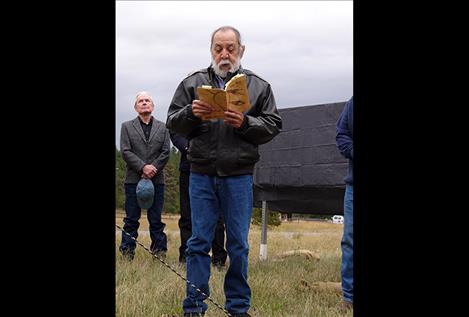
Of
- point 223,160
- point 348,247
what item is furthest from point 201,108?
point 348,247

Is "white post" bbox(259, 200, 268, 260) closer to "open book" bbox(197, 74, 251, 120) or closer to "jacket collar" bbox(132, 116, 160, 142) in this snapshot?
"jacket collar" bbox(132, 116, 160, 142)

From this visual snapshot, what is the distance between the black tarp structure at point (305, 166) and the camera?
219 inches

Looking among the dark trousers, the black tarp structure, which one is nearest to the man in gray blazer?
the dark trousers

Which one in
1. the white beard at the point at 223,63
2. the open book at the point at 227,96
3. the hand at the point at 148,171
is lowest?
the hand at the point at 148,171

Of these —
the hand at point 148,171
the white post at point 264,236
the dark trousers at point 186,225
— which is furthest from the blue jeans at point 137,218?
the white post at point 264,236

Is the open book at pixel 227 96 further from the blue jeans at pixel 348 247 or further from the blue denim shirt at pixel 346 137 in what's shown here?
the blue jeans at pixel 348 247

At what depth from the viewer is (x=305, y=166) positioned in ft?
18.7

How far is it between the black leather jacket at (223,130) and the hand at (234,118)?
44 millimetres

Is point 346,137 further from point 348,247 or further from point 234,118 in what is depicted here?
point 234,118

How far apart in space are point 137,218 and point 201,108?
107 inches
